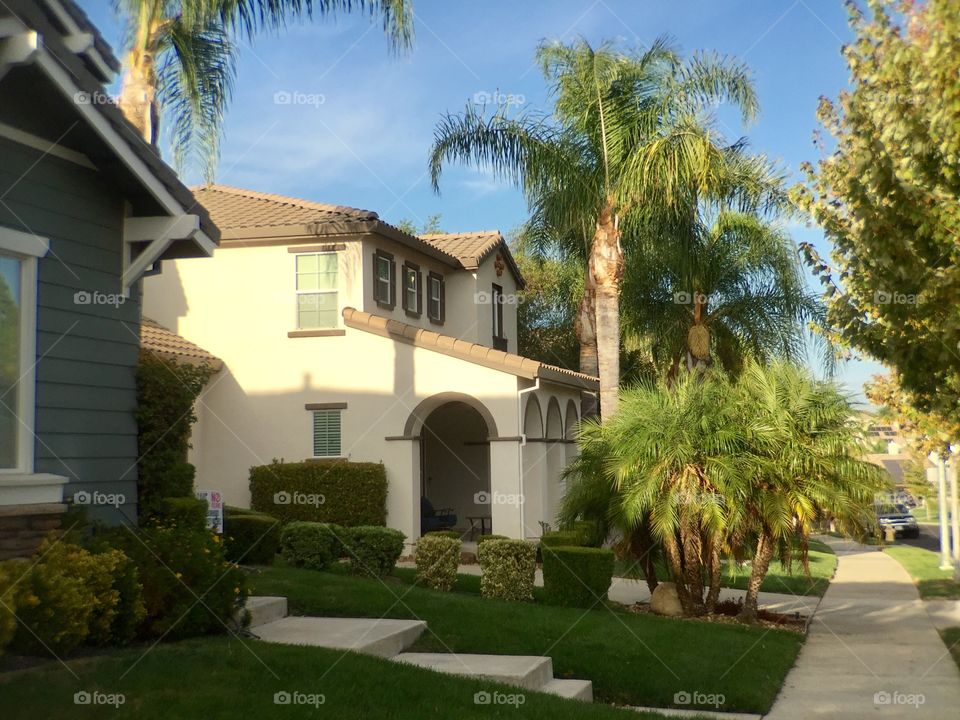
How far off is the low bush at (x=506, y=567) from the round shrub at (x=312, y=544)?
2211 mm

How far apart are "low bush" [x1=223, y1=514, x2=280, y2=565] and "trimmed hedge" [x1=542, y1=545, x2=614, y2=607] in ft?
13.4

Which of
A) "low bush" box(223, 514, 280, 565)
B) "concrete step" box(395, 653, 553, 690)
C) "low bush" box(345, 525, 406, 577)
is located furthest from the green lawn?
"concrete step" box(395, 653, 553, 690)

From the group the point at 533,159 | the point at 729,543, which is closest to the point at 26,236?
the point at 729,543

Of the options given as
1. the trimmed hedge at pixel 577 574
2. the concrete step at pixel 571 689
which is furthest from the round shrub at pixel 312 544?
the concrete step at pixel 571 689

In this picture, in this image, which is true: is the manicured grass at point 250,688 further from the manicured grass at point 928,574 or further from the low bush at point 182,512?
the manicured grass at point 928,574

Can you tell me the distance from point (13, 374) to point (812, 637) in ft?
38.1

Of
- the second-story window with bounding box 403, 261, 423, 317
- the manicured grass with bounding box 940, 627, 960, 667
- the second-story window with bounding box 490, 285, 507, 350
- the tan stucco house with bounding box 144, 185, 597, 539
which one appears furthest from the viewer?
the second-story window with bounding box 490, 285, 507, 350

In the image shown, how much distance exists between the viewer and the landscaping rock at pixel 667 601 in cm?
1580

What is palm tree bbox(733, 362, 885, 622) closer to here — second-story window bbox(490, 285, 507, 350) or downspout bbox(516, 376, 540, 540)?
downspout bbox(516, 376, 540, 540)

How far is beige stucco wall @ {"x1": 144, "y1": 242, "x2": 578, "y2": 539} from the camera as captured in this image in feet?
73.0

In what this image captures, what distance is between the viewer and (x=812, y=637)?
15.2 m

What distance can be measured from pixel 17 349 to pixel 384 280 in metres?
15.7

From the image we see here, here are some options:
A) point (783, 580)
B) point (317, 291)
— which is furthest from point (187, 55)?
point (783, 580)

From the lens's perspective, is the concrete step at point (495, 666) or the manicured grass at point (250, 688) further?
the concrete step at point (495, 666)
